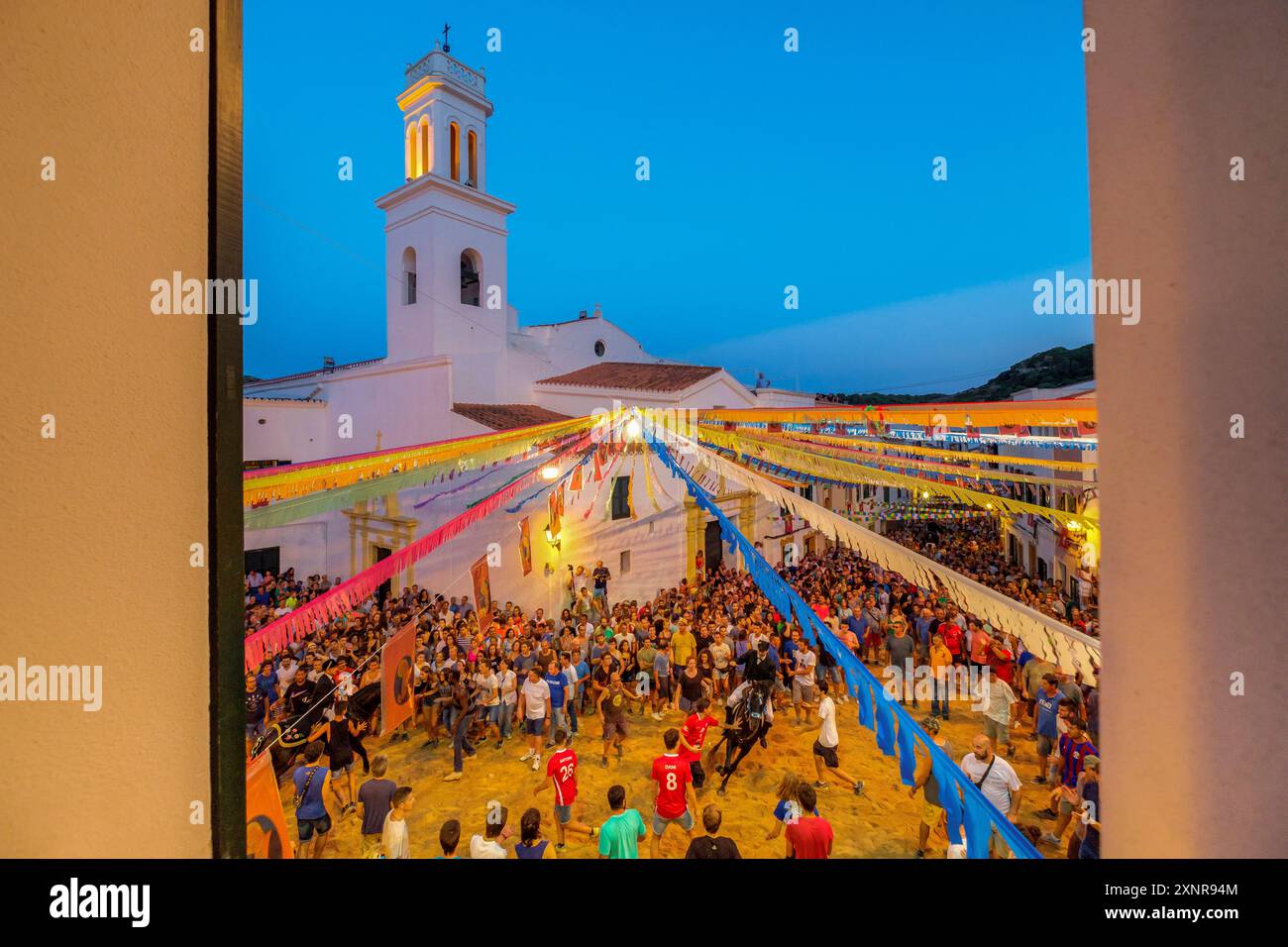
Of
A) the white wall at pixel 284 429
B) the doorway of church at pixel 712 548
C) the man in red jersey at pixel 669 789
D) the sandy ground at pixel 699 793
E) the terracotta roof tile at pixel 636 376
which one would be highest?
the terracotta roof tile at pixel 636 376

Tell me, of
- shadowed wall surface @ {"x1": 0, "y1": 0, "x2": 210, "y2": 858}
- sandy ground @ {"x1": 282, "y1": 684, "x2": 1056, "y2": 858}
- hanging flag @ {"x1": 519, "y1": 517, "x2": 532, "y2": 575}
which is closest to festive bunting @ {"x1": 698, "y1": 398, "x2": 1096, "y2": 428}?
sandy ground @ {"x1": 282, "y1": 684, "x2": 1056, "y2": 858}

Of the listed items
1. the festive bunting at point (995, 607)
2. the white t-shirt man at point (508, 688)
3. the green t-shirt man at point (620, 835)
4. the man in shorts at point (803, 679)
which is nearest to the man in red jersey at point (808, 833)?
the green t-shirt man at point (620, 835)

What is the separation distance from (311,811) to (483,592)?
4.42m

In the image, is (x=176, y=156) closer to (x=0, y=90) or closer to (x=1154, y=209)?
(x=0, y=90)

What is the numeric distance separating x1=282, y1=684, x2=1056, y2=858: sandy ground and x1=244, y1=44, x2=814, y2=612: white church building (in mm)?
3875

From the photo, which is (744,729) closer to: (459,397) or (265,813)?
(265,813)

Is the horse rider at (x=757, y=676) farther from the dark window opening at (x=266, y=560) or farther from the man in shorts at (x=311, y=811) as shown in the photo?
the dark window opening at (x=266, y=560)

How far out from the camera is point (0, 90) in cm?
88

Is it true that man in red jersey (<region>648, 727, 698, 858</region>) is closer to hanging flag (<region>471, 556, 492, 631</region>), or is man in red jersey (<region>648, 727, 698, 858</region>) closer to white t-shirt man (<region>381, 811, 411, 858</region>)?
white t-shirt man (<region>381, 811, 411, 858</region>)

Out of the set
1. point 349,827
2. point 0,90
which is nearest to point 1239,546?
point 0,90

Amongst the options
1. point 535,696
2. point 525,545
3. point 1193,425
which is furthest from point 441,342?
point 1193,425

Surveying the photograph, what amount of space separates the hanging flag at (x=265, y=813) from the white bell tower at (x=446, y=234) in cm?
969

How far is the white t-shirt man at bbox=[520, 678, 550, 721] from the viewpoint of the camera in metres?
5.42

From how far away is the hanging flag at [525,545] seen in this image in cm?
881
